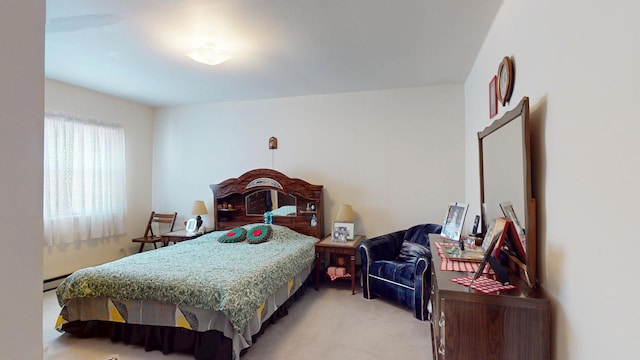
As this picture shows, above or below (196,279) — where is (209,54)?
above

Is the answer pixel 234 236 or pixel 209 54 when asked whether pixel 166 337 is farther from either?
pixel 209 54

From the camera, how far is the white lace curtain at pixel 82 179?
374 cm

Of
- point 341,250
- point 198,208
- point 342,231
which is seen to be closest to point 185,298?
point 341,250

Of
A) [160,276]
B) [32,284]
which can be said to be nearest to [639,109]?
[32,284]

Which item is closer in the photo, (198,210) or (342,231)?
(342,231)

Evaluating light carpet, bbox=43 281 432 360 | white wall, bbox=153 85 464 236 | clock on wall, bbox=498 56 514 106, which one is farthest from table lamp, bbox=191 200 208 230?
clock on wall, bbox=498 56 514 106

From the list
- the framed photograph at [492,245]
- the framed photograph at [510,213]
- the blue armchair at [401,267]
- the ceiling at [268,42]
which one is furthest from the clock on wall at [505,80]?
the blue armchair at [401,267]

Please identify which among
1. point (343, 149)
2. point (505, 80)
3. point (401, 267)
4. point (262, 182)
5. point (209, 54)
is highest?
point (209, 54)

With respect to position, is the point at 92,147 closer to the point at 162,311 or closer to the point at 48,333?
the point at 48,333

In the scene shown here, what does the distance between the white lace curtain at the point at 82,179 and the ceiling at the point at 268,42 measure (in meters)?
0.65

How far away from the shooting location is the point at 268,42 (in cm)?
269

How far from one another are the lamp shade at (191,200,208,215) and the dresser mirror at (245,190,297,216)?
701 millimetres

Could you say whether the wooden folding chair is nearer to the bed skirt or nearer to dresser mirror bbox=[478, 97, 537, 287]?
the bed skirt

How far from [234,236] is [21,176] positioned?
3.50 m
